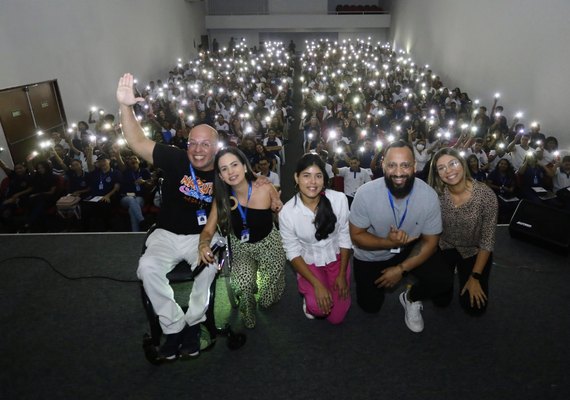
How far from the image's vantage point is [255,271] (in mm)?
2836

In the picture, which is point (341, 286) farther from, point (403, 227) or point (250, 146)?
point (250, 146)

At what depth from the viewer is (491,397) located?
2.23m

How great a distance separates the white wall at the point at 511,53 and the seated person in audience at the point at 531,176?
2.36 m

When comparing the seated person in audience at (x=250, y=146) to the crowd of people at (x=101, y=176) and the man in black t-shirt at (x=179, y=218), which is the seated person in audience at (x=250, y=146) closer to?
the crowd of people at (x=101, y=176)

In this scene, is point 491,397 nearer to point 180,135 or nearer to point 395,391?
point 395,391

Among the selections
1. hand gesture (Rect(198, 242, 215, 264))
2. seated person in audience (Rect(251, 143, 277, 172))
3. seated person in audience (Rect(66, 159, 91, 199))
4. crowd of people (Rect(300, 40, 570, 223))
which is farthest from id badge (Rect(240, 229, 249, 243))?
seated person in audience (Rect(66, 159, 91, 199))

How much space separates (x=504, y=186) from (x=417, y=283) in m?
3.59

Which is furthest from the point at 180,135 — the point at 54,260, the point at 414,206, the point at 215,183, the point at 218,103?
the point at 414,206

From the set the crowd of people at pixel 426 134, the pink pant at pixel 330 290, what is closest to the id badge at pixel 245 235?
the pink pant at pixel 330 290

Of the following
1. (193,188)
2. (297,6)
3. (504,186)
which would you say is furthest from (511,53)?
(297,6)

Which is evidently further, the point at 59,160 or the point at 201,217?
the point at 59,160

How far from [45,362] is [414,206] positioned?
9.21 ft

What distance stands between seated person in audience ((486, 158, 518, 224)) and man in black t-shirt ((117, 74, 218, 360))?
4396 millimetres

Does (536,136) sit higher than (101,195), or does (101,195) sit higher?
(536,136)
